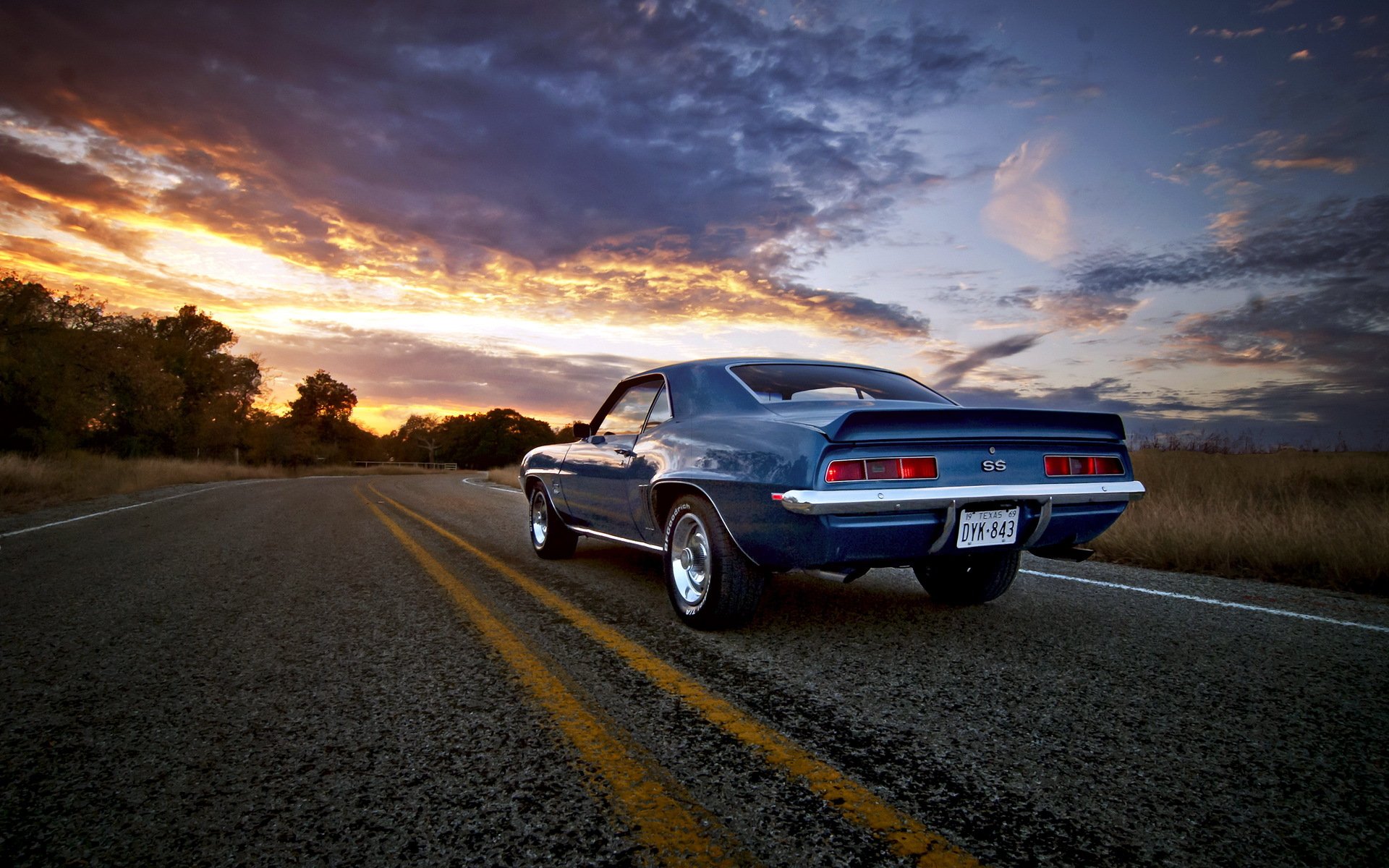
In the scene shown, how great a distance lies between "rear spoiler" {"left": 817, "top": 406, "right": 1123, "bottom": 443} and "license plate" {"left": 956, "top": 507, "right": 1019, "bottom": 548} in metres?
0.34

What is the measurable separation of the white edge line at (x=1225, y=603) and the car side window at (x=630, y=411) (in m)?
3.06

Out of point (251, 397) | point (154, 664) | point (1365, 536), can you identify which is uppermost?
point (251, 397)

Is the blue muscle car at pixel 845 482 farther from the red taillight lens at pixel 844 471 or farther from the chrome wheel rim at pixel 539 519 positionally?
the chrome wheel rim at pixel 539 519

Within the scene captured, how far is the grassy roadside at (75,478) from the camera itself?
43.2ft

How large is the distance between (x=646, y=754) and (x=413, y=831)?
0.64 meters

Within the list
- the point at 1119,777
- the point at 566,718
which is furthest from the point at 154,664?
the point at 1119,777

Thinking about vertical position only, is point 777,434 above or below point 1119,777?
above

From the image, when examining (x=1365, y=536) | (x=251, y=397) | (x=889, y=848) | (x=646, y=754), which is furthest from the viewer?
(x=251, y=397)

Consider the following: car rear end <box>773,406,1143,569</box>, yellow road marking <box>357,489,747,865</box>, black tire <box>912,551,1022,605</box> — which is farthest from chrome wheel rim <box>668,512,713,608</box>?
black tire <box>912,551,1022,605</box>

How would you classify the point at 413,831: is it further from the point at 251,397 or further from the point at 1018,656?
the point at 251,397

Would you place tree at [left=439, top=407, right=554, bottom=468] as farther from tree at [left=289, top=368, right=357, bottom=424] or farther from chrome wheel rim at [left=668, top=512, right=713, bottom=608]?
chrome wheel rim at [left=668, top=512, right=713, bottom=608]

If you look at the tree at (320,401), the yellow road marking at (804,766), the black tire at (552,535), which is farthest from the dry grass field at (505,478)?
the tree at (320,401)

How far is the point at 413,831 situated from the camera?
1.62 meters

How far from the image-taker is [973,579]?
159 inches
